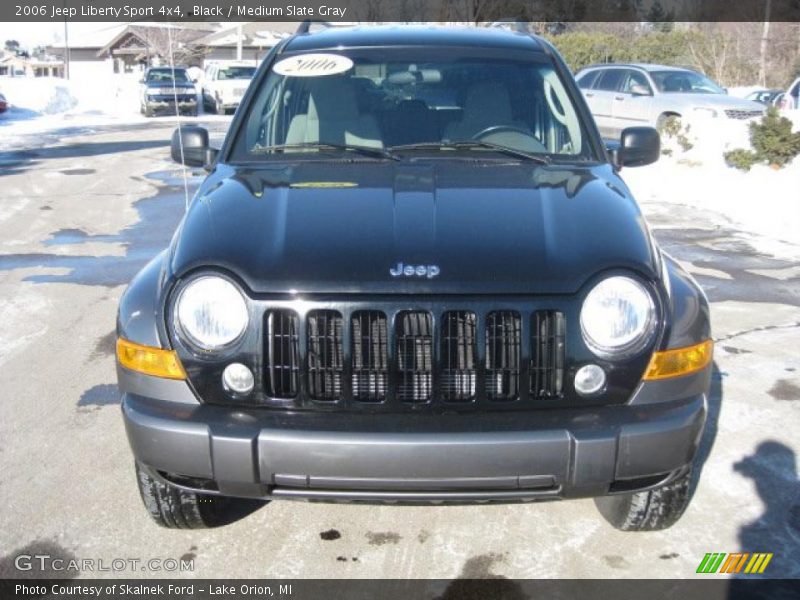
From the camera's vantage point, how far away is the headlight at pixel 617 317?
280 cm

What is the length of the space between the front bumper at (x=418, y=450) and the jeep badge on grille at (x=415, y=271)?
1.49 ft

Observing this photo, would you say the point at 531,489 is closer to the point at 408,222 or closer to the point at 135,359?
the point at 408,222

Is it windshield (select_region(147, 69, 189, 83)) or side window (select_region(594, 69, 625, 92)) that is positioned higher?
side window (select_region(594, 69, 625, 92))

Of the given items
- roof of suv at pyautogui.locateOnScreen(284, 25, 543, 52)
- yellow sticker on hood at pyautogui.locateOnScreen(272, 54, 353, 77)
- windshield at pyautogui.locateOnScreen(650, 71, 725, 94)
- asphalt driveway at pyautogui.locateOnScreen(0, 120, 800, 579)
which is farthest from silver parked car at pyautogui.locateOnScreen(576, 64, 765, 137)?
yellow sticker on hood at pyautogui.locateOnScreen(272, 54, 353, 77)

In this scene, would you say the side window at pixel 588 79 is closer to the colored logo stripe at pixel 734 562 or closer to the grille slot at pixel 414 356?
the colored logo stripe at pixel 734 562

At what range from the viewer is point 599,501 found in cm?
355

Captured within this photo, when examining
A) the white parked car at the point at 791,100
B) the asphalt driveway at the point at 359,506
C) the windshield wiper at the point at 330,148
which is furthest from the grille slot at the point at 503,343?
the white parked car at the point at 791,100

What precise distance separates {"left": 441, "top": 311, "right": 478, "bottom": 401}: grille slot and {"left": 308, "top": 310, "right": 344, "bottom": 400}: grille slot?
1.11 ft

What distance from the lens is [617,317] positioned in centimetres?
282

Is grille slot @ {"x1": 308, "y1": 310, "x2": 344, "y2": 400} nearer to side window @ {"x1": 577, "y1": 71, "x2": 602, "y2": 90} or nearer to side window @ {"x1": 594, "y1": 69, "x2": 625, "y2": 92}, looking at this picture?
side window @ {"x1": 594, "y1": 69, "x2": 625, "y2": 92}

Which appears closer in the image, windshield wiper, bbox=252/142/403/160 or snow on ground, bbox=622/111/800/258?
windshield wiper, bbox=252/142/403/160

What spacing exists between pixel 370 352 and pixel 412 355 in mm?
136

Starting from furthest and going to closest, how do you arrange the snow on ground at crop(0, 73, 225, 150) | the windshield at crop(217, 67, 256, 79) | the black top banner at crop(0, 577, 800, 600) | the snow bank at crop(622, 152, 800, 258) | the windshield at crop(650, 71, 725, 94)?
the windshield at crop(217, 67, 256, 79)
the snow on ground at crop(0, 73, 225, 150)
the windshield at crop(650, 71, 725, 94)
the snow bank at crop(622, 152, 800, 258)
the black top banner at crop(0, 577, 800, 600)

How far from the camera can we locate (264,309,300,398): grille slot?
277cm
